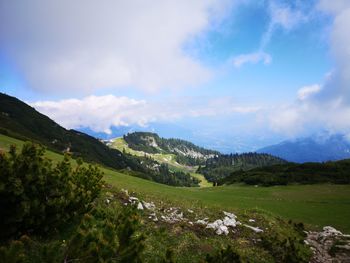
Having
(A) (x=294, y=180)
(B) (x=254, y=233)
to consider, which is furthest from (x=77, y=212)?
(A) (x=294, y=180)

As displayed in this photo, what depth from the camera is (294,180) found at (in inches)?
3895

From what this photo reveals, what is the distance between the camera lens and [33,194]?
416 inches

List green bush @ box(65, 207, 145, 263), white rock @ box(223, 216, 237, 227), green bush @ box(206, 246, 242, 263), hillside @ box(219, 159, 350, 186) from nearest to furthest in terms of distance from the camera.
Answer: green bush @ box(65, 207, 145, 263)
green bush @ box(206, 246, 242, 263)
white rock @ box(223, 216, 237, 227)
hillside @ box(219, 159, 350, 186)

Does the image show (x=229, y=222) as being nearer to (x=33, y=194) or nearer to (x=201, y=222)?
(x=201, y=222)

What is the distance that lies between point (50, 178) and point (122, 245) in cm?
422

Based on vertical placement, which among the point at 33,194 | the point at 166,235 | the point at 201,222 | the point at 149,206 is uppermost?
the point at 33,194

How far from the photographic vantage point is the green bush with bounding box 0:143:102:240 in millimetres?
9734

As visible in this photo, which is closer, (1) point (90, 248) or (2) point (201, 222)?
(1) point (90, 248)

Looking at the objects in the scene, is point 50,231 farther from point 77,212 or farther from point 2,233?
point 2,233

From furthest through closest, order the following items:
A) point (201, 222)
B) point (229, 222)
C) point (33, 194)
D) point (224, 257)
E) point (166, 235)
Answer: point (229, 222) → point (201, 222) → point (166, 235) → point (33, 194) → point (224, 257)

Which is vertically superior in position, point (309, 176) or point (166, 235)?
point (309, 176)

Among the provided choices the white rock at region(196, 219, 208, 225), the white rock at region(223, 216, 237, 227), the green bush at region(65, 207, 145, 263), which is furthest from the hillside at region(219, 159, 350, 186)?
the green bush at region(65, 207, 145, 263)

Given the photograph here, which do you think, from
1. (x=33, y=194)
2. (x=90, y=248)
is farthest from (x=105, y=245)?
(x=33, y=194)

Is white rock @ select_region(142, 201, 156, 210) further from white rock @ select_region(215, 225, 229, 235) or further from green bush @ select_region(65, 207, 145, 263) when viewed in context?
green bush @ select_region(65, 207, 145, 263)
